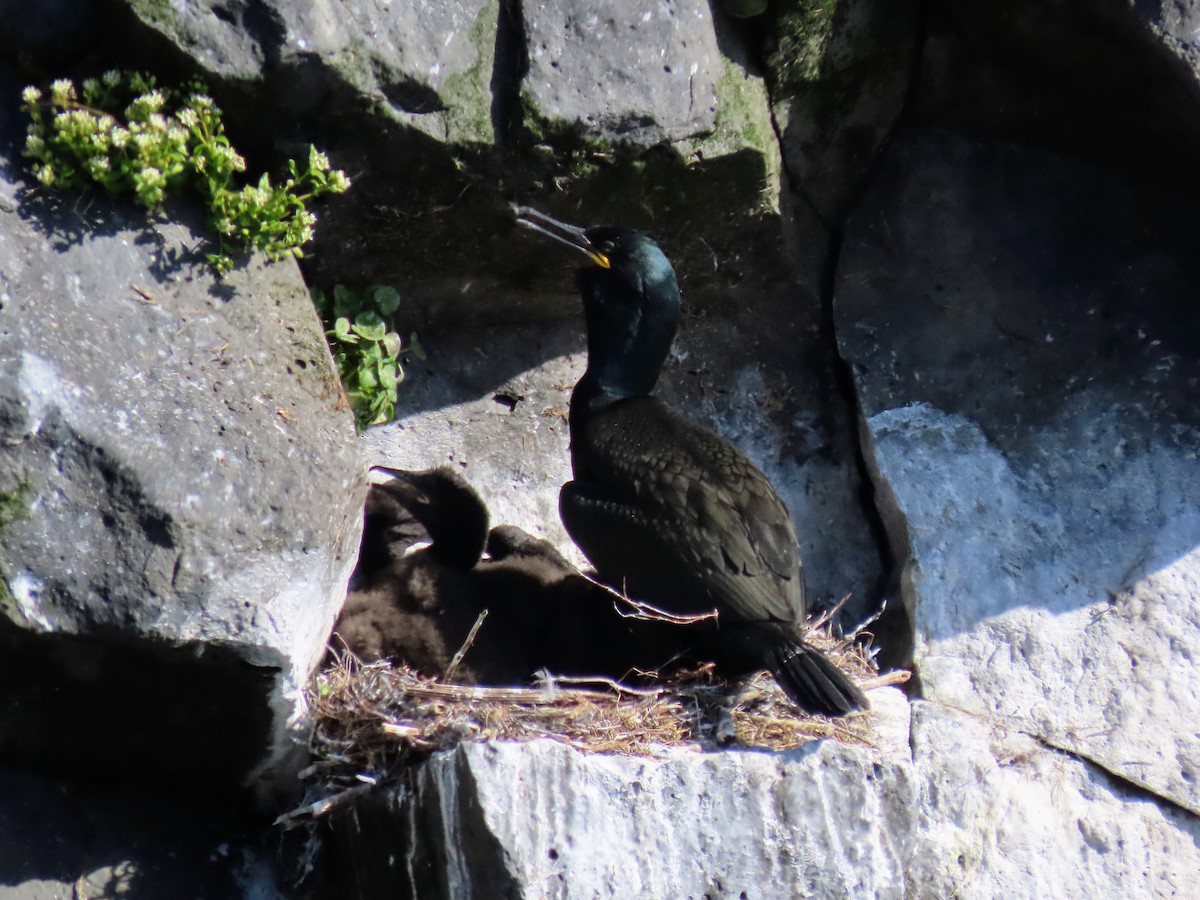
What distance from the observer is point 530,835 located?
12.6ft

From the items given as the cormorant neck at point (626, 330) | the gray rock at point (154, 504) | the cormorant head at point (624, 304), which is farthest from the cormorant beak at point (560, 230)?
the gray rock at point (154, 504)

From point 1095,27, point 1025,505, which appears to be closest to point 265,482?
point 1025,505

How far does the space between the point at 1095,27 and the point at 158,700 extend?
3772mm

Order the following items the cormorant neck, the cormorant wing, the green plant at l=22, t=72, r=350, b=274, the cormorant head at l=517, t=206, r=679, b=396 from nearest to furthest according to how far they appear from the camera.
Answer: the green plant at l=22, t=72, r=350, b=274, the cormorant wing, the cormorant head at l=517, t=206, r=679, b=396, the cormorant neck

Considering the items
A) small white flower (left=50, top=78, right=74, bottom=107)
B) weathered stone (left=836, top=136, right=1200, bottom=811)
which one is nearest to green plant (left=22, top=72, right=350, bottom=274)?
small white flower (left=50, top=78, right=74, bottom=107)

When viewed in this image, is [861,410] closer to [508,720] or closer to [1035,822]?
[1035,822]

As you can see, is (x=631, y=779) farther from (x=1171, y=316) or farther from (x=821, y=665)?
(x=1171, y=316)

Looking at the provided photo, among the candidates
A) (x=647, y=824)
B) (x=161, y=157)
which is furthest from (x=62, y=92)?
(x=647, y=824)

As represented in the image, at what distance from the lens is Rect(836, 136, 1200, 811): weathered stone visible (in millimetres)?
5207

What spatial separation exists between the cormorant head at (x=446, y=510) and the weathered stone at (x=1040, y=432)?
60.1 inches

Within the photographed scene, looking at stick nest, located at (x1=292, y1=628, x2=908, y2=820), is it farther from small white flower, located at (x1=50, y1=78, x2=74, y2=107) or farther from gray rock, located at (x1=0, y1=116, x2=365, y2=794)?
small white flower, located at (x1=50, y1=78, x2=74, y2=107)

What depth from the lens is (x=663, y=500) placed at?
4.85 meters

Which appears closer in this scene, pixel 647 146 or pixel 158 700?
pixel 158 700

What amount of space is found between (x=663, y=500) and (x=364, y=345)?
3.84ft
